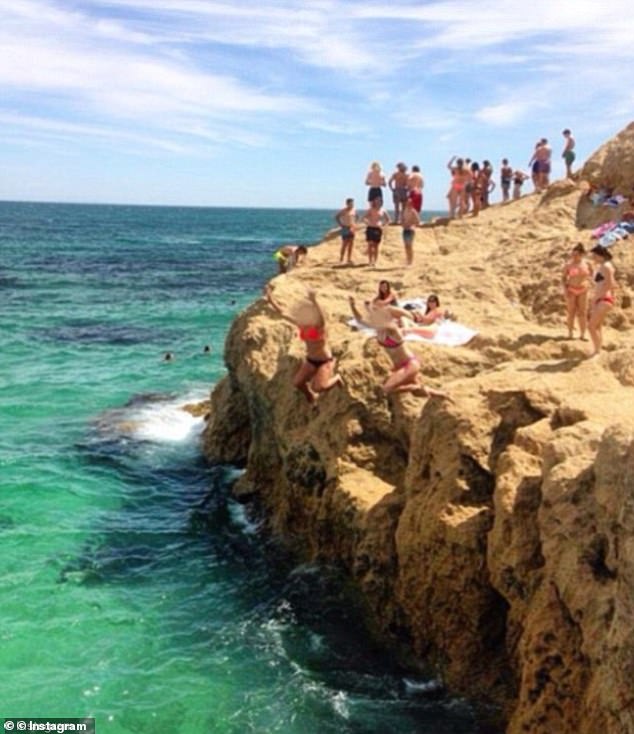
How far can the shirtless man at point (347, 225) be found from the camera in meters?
18.5

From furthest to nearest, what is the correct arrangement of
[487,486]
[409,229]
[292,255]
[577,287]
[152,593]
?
[292,255]
[409,229]
[577,287]
[152,593]
[487,486]

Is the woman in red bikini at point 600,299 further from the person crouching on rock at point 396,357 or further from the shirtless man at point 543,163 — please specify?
the shirtless man at point 543,163

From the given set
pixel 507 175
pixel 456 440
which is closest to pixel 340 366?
pixel 456 440

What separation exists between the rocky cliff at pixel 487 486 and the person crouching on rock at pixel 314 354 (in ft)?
0.67

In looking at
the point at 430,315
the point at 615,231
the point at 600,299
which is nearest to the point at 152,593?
the point at 430,315

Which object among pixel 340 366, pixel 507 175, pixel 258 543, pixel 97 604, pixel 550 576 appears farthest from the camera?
pixel 507 175

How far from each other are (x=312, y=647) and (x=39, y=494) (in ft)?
24.6

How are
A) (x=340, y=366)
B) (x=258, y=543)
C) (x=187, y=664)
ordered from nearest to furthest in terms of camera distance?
(x=187, y=664), (x=340, y=366), (x=258, y=543)

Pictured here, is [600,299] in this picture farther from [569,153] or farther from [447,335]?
[569,153]

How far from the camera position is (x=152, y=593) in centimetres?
1192

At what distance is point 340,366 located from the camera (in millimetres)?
12383

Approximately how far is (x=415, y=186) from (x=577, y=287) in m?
10.1

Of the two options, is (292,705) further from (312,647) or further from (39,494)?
(39,494)

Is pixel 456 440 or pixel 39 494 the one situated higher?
pixel 456 440
